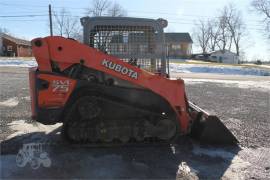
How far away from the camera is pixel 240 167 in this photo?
4.81m

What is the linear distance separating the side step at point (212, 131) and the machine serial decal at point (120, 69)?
132 centimetres

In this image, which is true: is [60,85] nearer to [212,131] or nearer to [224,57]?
[212,131]

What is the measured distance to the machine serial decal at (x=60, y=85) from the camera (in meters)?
5.03

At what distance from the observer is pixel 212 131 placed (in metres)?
5.63

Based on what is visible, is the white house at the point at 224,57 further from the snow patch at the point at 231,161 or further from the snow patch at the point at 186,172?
the snow patch at the point at 186,172

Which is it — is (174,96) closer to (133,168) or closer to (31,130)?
(133,168)

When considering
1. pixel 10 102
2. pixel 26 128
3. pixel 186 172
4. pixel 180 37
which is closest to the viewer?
pixel 186 172

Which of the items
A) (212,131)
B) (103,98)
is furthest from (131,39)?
(212,131)

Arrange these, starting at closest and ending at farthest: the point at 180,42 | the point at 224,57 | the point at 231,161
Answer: the point at 231,161
the point at 224,57
the point at 180,42

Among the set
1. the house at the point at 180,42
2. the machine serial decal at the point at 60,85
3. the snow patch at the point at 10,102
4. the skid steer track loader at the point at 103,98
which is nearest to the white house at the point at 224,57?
the house at the point at 180,42

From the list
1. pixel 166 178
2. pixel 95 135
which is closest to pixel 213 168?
pixel 166 178

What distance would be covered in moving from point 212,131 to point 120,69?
172 centimetres

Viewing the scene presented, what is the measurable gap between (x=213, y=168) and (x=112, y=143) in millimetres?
1473

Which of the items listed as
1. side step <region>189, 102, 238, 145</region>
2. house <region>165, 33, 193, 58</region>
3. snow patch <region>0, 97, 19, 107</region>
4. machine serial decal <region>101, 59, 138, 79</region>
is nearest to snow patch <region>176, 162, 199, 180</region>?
side step <region>189, 102, 238, 145</region>
